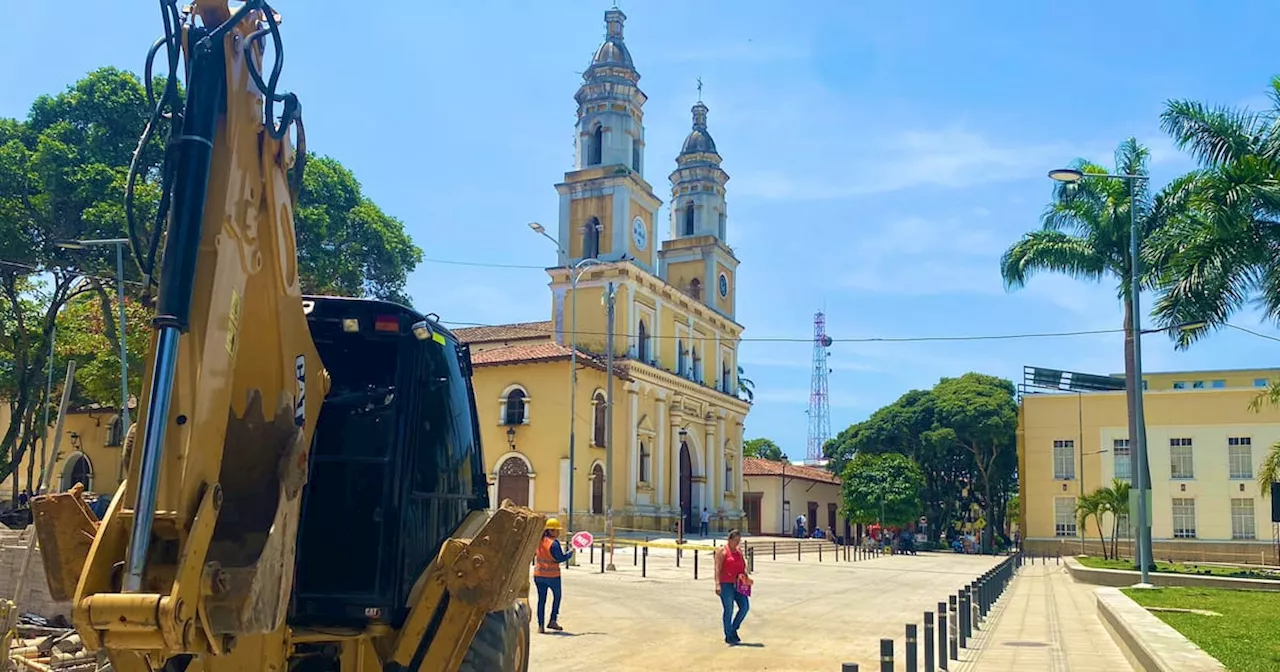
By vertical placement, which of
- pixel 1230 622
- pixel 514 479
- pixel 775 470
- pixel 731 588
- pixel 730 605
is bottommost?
pixel 1230 622

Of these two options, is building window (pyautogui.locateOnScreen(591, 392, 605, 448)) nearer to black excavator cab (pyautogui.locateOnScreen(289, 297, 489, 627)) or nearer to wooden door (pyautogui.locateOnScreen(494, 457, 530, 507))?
wooden door (pyautogui.locateOnScreen(494, 457, 530, 507))

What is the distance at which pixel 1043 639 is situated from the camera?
49.1 ft

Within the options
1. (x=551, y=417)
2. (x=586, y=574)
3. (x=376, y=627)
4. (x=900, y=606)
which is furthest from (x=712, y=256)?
(x=376, y=627)

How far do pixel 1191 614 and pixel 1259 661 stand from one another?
6.28 metres

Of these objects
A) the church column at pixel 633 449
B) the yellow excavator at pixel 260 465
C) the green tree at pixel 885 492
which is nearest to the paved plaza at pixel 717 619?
the yellow excavator at pixel 260 465

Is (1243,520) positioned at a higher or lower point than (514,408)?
lower

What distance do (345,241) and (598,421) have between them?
15.7 meters

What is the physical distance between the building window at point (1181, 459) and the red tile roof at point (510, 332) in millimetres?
30763

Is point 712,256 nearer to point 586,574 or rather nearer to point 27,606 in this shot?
point 586,574

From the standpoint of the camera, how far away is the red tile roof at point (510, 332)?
55250mm

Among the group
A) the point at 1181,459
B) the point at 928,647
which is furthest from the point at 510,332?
the point at 928,647

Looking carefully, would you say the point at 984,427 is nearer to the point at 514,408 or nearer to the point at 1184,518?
the point at 1184,518

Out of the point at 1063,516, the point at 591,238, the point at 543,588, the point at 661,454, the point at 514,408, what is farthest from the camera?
the point at 1063,516

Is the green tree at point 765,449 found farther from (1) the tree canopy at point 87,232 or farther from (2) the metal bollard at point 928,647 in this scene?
(2) the metal bollard at point 928,647
